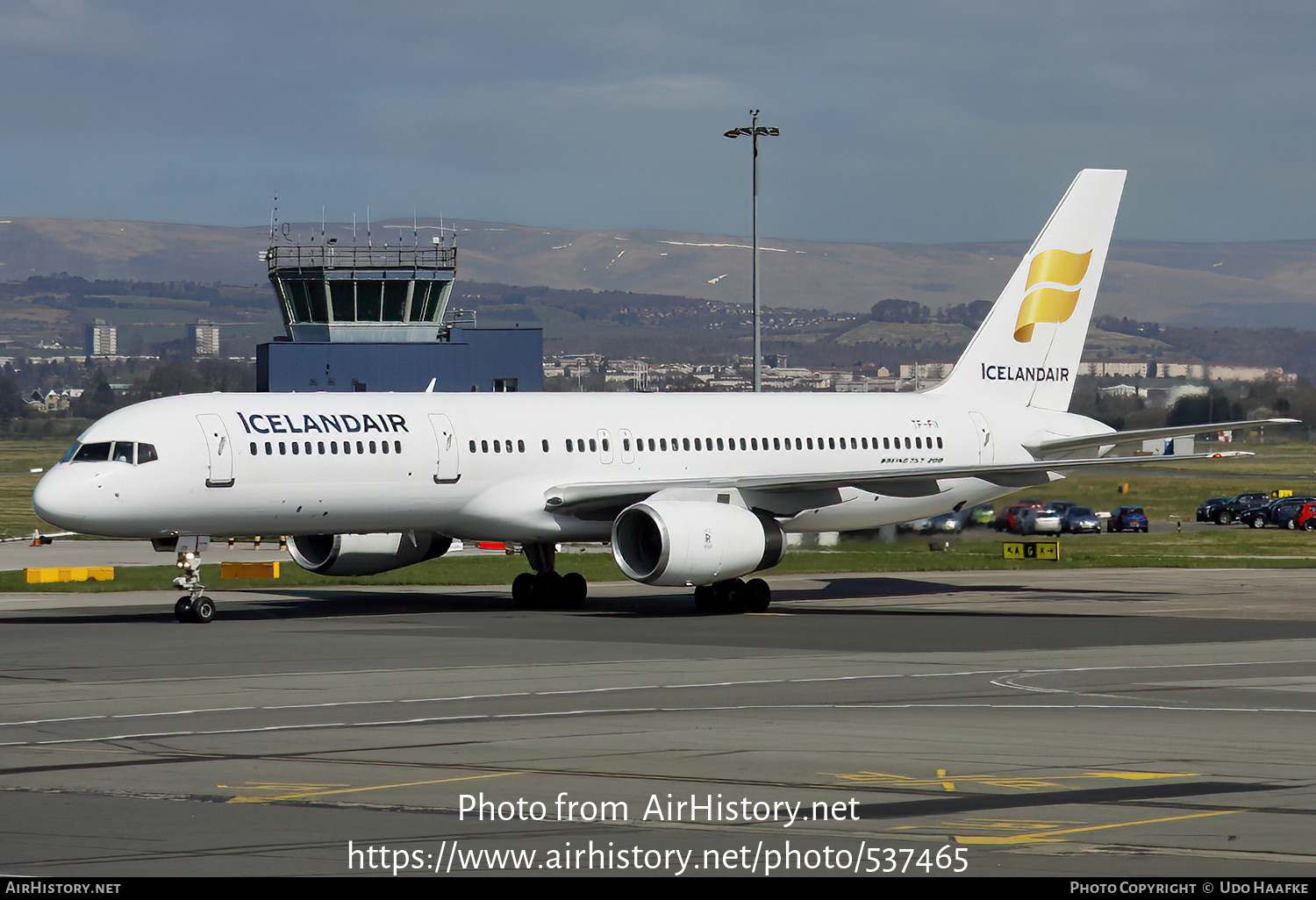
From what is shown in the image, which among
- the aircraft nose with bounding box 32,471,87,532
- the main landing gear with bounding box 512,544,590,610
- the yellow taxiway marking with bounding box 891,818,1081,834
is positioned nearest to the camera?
the yellow taxiway marking with bounding box 891,818,1081,834

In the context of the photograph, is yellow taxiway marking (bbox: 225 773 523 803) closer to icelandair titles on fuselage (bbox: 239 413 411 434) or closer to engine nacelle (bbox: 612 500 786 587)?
engine nacelle (bbox: 612 500 786 587)

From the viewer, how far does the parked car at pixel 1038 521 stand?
56.8m

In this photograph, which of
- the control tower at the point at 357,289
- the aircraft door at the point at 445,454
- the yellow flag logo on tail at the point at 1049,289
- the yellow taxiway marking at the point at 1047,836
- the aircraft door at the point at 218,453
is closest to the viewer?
the yellow taxiway marking at the point at 1047,836

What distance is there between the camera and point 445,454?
3512cm

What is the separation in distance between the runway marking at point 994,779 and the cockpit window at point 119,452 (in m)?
20.5

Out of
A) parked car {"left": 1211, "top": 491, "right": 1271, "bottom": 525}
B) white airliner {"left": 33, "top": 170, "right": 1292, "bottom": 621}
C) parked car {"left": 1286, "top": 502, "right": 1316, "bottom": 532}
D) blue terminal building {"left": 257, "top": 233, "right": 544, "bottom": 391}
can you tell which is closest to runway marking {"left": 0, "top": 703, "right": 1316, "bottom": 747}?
white airliner {"left": 33, "top": 170, "right": 1292, "bottom": 621}

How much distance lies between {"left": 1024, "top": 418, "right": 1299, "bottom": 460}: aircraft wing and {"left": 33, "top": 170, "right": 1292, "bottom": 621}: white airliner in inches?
4.2

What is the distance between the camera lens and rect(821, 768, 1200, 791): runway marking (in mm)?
14586

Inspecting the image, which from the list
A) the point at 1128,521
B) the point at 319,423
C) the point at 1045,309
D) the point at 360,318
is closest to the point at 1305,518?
the point at 1128,521

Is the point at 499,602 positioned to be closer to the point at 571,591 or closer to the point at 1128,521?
the point at 571,591

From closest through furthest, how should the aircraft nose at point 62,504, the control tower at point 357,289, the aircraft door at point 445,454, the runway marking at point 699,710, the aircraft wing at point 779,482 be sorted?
the runway marking at point 699,710 < the aircraft nose at point 62,504 < the aircraft door at point 445,454 < the aircraft wing at point 779,482 < the control tower at point 357,289

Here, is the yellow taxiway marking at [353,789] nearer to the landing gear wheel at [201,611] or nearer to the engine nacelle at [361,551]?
the landing gear wheel at [201,611]

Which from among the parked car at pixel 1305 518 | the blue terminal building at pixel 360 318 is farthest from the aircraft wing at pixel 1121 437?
the parked car at pixel 1305 518

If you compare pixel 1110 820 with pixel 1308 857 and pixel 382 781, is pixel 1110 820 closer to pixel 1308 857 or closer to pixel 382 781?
pixel 1308 857
